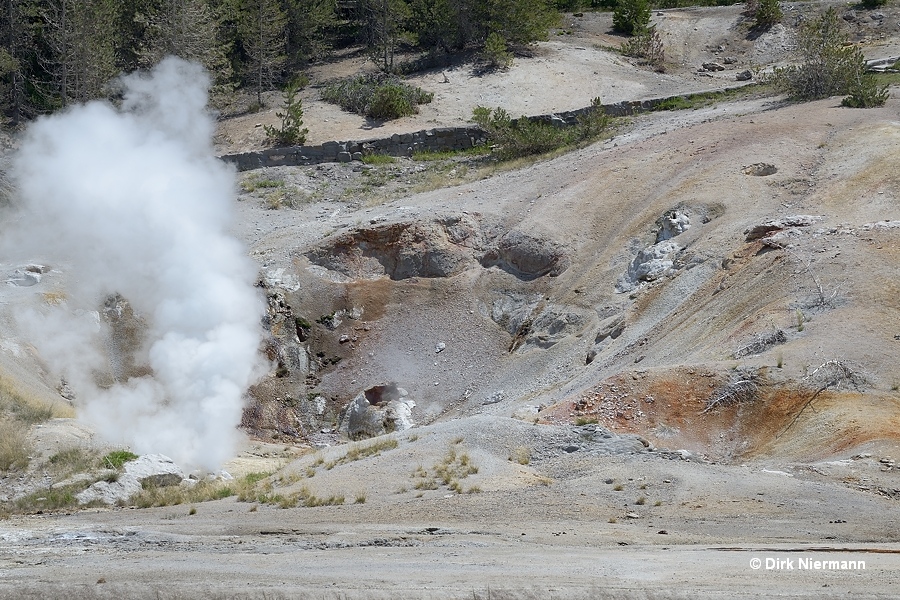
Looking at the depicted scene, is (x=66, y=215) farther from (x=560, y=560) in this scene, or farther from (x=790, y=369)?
(x=560, y=560)

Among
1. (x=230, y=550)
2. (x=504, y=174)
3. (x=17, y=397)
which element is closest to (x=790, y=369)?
(x=230, y=550)

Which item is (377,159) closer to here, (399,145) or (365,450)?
(399,145)

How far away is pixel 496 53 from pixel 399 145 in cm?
650

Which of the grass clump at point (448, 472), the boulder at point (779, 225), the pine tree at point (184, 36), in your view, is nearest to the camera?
the grass clump at point (448, 472)

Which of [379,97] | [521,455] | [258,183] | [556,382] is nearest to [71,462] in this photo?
[521,455]

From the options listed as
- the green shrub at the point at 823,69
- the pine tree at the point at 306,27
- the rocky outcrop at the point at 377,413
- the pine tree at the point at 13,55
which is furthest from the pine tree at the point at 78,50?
the green shrub at the point at 823,69

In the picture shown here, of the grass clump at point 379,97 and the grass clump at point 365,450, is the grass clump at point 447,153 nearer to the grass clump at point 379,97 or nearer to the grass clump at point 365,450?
the grass clump at point 379,97

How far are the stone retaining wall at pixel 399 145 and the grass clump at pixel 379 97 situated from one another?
169 cm

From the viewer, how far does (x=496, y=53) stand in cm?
3591

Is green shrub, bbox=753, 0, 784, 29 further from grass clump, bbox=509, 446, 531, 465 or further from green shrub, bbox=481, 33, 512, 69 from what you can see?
grass clump, bbox=509, 446, 531, 465

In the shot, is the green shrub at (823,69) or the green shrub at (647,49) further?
the green shrub at (647,49)

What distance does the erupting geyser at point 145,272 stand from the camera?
17562mm

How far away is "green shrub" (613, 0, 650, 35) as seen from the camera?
40.5 m

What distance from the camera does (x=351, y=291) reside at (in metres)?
22.0
